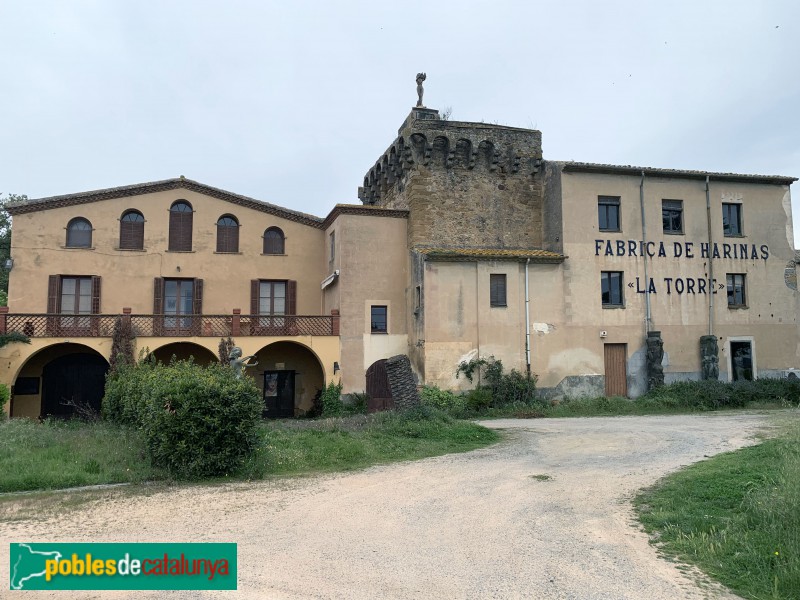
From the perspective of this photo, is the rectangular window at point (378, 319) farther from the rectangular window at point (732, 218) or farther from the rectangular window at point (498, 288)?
the rectangular window at point (732, 218)

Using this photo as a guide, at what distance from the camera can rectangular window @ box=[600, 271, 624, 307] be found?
24.6 meters

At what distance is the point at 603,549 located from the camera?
6727 millimetres

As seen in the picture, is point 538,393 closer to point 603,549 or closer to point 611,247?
point 611,247

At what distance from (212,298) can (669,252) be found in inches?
743

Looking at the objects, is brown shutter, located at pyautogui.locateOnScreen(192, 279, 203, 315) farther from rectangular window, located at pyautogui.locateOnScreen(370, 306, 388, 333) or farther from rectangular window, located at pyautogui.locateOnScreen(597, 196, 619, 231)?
rectangular window, located at pyautogui.locateOnScreen(597, 196, 619, 231)

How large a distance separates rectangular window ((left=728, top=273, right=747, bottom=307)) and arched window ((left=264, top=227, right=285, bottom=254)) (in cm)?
1897

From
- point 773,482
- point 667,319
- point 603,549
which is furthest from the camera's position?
point 667,319

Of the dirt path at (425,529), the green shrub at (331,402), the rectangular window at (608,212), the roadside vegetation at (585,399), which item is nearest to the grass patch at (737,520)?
the dirt path at (425,529)

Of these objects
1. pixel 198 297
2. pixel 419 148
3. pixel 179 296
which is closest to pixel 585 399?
pixel 419 148

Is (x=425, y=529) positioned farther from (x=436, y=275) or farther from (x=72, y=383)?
(x=72, y=383)

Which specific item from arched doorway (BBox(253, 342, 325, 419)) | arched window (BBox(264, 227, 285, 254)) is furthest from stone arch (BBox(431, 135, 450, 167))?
arched doorway (BBox(253, 342, 325, 419))

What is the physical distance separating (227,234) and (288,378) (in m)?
6.57

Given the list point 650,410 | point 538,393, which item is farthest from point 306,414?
point 650,410

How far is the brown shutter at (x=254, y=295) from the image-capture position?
85.0 ft
